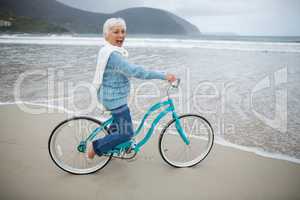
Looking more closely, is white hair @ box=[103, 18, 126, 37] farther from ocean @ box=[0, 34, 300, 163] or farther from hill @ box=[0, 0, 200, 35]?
hill @ box=[0, 0, 200, 35]

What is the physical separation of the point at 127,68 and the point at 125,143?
1044 millimetres

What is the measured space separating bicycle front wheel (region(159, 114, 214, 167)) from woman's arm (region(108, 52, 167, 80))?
808 mm

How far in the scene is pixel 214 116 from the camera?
197 inches

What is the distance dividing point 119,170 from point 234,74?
726cm

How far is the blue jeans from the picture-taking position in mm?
2753

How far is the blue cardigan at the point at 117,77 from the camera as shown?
2.42 m

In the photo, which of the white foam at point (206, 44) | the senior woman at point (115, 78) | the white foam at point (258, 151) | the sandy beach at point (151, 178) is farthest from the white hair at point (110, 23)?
the white foam at point (206, 44)

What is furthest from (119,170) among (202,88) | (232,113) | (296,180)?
(202,88)

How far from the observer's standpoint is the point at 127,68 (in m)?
2.41

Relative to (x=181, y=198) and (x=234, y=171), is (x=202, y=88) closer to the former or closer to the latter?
(x=234, y=171)

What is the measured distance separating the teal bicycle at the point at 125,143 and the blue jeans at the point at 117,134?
0.10 m

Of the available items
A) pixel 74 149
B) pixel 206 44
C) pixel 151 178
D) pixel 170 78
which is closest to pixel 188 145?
pixel 151 178

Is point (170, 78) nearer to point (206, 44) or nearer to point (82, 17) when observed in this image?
point (206, 44)

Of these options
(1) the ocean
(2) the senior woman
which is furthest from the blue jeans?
(1) the ocean
